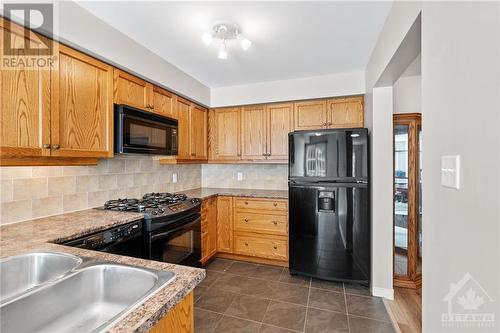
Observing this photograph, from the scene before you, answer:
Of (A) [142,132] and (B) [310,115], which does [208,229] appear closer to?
(A) [142,132]

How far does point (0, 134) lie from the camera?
1338mm

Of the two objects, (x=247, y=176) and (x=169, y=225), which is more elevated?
(x=247, y=176)

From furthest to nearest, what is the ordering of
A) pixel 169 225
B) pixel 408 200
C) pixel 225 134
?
1. pixel 225 134
2. pixel 408 200
3. pixel 169 225

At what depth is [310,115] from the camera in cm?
307

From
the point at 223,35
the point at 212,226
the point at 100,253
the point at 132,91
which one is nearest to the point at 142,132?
the point at 132,91

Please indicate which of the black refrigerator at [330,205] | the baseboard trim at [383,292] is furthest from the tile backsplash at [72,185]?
the baseboard trim at [383,292]

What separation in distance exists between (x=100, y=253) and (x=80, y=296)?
202 mm

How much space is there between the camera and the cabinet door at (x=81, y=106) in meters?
1.64

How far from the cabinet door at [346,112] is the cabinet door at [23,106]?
273cm

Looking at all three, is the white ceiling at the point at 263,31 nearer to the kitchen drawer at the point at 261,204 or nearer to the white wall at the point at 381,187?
the white wall at the point at 381,187

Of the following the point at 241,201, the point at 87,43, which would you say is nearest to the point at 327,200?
the point at 241,201

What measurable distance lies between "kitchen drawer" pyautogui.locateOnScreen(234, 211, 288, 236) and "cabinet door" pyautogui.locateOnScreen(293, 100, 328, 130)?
1193mm

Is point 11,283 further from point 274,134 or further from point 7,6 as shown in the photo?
point 274,134

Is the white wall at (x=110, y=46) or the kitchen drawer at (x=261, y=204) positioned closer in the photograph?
the white wall at (x=110, y=46)
